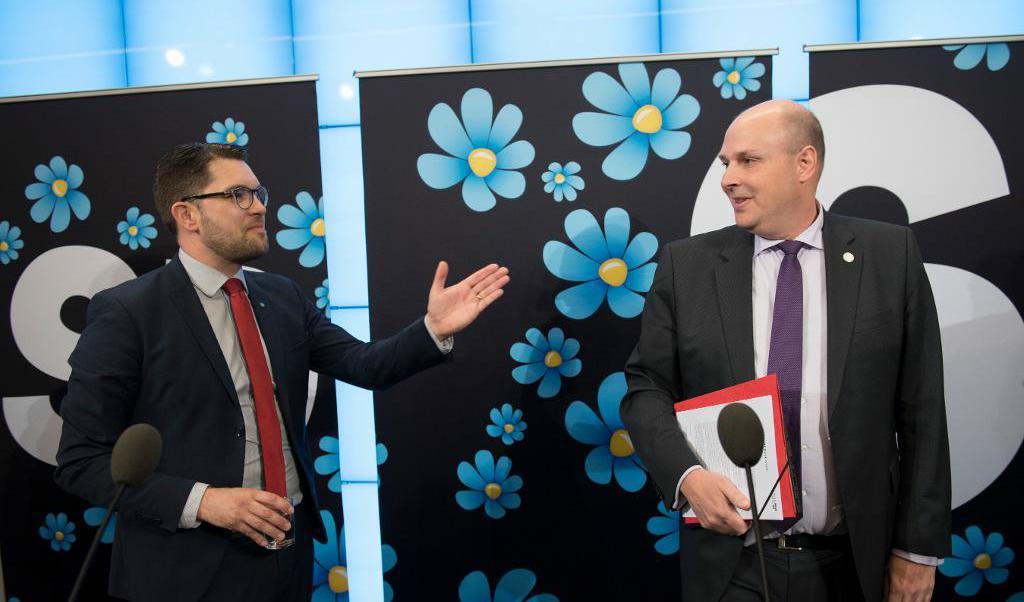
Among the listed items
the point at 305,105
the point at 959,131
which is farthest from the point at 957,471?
the point at 305,105

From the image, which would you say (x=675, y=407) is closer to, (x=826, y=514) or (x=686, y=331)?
(x=686, y=331)

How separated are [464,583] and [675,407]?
1.51 metres

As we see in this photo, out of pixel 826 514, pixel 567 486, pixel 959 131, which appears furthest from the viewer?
pixel 567 486

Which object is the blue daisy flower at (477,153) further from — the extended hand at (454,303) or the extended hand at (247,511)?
the extended hand at (247,511)

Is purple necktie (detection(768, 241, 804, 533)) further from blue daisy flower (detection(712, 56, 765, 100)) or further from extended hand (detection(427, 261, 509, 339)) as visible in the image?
blue daisy flower (detection(712, 56, 765, 100))

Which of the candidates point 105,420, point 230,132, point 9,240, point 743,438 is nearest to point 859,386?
point 743,438

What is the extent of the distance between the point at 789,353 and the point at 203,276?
1.64m

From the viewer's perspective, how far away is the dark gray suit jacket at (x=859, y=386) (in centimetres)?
195

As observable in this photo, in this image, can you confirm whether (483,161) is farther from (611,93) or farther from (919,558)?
(919,558)

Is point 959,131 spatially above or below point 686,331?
above

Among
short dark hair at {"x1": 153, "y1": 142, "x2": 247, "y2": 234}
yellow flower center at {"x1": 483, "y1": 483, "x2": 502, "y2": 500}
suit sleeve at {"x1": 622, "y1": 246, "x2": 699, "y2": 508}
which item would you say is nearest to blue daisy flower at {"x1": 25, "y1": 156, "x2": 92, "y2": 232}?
short dark hair at {"x1": 153, "y1": 142, "x2": 247, "y2": 234}

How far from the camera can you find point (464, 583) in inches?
124

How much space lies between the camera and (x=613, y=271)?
10.0 feet

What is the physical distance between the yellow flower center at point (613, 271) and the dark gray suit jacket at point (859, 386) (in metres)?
0.89
